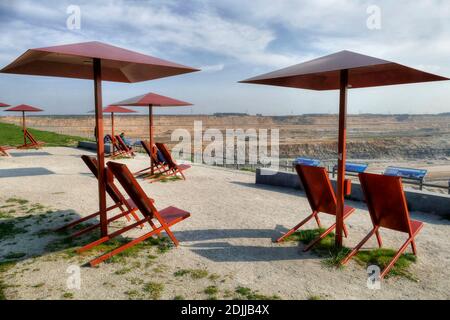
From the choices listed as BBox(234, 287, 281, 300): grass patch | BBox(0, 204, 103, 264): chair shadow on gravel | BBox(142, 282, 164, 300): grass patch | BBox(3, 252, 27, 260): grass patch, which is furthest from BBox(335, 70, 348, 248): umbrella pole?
BBox(3, 252, 27, 260): grass patch

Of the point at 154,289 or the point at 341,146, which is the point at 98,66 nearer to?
the point at 154,289

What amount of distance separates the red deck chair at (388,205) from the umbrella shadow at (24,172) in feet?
28.6

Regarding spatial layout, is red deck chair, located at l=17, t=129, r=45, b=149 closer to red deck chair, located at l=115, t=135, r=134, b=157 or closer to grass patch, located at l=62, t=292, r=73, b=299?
red deck chair, located at l=115, t=135, r=134, b=157

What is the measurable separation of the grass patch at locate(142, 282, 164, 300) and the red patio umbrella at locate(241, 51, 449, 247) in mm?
2191

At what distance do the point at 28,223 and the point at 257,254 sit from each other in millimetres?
3486

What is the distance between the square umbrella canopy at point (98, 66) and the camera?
335 centimetres

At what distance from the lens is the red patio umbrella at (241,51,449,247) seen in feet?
10.6

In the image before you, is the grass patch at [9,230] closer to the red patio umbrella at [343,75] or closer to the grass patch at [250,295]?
the grass patch at [250,295]

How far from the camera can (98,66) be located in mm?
3994

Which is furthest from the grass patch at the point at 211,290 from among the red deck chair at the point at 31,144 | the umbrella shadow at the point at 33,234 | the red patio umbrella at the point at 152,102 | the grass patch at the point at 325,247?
the red deck chair at the point at 31,144

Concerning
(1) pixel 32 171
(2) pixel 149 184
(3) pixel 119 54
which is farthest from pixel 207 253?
(1) pixel 32 171

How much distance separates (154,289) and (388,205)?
2.61m
